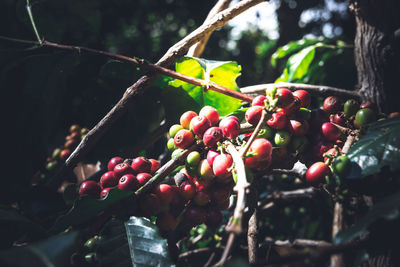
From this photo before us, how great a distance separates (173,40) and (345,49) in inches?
144

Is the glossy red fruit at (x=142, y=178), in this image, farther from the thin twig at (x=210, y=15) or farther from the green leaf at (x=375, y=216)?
the thin twig at (x=210, y=15)

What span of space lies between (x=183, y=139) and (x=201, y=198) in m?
0.21

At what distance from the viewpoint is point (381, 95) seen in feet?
4.66

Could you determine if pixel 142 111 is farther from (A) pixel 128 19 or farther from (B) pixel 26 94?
(A) pixel 128 19

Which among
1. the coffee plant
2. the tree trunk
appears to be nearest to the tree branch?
the coffee plant

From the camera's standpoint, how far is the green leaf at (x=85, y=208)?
81 cm

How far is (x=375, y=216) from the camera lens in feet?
2.10

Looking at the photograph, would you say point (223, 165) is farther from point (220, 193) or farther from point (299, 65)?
point (299, 65)

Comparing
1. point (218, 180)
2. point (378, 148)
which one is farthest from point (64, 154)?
point (378, 148)

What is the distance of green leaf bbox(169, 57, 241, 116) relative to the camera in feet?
3.97

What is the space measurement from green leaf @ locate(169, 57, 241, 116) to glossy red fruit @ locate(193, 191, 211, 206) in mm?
453

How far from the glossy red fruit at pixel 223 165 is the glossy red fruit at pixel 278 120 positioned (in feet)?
0.68

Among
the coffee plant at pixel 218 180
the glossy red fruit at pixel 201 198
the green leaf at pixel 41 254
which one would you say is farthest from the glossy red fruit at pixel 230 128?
the green leaf at pixel 41 254

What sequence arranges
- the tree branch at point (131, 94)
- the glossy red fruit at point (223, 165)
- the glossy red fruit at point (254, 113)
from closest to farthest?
the glossy red fruit at point (223, 165), the glossy red fruit at point (254, 113), the tree branch at point (131, 94)
